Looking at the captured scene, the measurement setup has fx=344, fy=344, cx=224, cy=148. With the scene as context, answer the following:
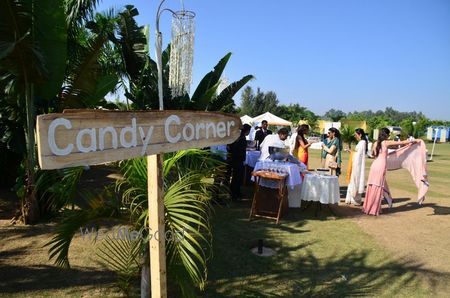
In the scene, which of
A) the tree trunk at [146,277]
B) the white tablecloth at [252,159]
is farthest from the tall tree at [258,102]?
the tree trunk at [146,277]

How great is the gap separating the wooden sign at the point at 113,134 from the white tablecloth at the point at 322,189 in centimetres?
491

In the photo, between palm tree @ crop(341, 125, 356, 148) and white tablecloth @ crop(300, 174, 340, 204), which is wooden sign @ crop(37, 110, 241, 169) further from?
palm tree @ crop(341, 125, 356, 148)

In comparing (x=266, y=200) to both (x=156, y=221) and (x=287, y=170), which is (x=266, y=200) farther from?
(x=156, y=221)

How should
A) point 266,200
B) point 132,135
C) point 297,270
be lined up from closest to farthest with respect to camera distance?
point 132,135, point 297,270, point 266,200

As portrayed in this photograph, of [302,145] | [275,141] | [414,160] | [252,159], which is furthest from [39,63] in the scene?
[414,160]

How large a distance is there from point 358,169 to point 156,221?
22.0ft

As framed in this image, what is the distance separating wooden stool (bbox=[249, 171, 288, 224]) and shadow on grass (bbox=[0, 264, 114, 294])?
329 centimetres

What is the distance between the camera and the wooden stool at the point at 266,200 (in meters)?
6.46

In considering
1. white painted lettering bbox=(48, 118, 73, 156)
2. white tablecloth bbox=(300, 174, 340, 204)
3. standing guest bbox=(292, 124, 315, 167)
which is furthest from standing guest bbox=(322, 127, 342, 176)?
white painted lettering bbox=(48, 118, 73, 156)

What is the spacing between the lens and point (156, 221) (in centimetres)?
215

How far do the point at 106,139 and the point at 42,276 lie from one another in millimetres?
3090

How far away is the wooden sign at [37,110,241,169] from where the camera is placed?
149cm

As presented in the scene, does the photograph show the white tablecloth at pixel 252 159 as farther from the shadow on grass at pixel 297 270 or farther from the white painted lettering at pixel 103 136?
the white painted lettering at pixel 103 136

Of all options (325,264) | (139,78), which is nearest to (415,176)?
(325,264)
